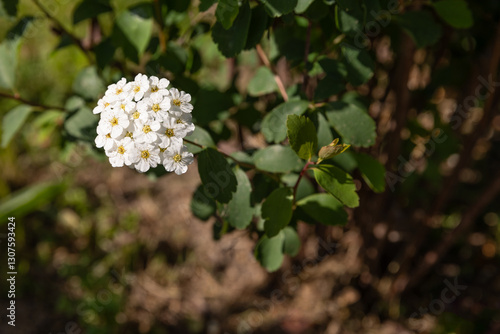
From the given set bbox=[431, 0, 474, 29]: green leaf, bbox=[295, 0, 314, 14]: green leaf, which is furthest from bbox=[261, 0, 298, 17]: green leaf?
bbox=[431, 0, 474, 29]: green leaf

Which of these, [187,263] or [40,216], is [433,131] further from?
[40,216]

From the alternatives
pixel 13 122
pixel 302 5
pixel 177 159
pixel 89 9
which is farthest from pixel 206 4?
pixel 13 122

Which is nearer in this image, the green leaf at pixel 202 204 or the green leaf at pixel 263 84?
the green leaf at pixel 202 204

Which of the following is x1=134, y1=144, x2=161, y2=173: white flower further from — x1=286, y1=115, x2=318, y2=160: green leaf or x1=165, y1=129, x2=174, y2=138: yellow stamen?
x1=286, y1=115, x2=318, y2=160: green leaf

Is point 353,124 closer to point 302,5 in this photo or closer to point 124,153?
point 302,5

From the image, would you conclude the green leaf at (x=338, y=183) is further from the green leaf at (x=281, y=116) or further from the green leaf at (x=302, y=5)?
the green leaf at (x=302, y=5)

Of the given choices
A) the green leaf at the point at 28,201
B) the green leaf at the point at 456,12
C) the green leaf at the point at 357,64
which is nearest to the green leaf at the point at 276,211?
the green leaf at the point at 357,64
